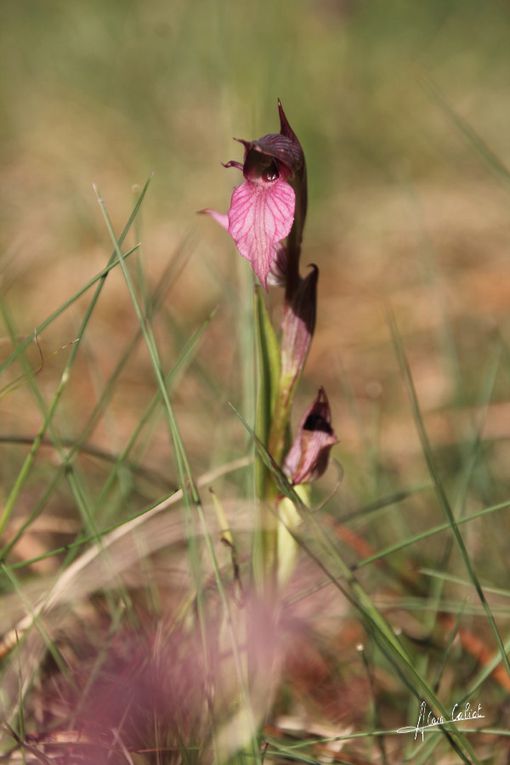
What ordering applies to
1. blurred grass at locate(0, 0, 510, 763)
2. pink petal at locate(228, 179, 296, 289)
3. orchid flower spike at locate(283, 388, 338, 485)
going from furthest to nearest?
blurred grass at locate(0, 0, 510, 763) → orchid flower spike at locate(283, 388, 338, 485) → pink petal at locate(228, 179, 296, 289)

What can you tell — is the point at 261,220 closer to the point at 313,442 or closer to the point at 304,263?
the point at 313,442

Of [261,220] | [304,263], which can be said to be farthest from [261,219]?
[304,263]

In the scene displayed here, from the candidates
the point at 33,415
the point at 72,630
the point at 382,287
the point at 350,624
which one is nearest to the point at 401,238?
the point at 382,287

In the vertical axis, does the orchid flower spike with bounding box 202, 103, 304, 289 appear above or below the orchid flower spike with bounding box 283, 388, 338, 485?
above

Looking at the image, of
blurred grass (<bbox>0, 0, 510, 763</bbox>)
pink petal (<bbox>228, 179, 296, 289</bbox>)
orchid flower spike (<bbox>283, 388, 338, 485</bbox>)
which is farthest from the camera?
blurred grass (<bbox>0, 0, 510, 763</bbox>)

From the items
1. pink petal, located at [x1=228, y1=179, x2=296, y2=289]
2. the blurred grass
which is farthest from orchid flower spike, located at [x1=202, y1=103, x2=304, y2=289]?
the blurred grass

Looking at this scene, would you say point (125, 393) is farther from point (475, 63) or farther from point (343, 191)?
point (475, 63)

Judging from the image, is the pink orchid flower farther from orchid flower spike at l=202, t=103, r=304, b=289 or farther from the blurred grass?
the blurred grass
